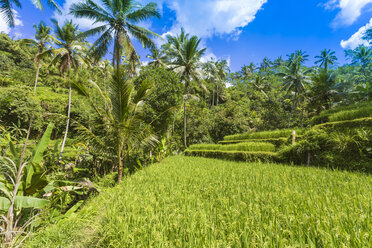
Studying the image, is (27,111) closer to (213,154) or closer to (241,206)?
(213,154)

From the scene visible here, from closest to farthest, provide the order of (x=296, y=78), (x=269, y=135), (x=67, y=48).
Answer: (x=269, y=135) < (x=67, y=48) < (x=296, y=78)

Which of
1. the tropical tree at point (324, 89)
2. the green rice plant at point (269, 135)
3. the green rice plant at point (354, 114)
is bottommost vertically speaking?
the green rice plant at point (269, 135)

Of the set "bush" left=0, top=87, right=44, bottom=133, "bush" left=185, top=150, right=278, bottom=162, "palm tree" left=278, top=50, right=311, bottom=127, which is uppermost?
"palm tree" left=278, top=50, right=311, bottom=127

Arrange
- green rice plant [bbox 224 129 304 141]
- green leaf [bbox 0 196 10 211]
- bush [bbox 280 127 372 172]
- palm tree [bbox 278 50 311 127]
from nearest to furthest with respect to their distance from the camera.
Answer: green leaf [bbox 0 196 10 211] → bush [bbox 280 127 372 172] → green rice plant [bbox 224 129 304 141] → palm tree [bbox 278 50 311 127]

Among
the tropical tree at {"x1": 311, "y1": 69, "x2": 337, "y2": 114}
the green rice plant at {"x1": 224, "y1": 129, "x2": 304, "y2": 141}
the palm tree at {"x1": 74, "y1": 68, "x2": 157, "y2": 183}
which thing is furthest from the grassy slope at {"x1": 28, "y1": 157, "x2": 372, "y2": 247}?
the tropical tree at {"x1": 311, "y1": 69, "x2": 337, "y2": 114}

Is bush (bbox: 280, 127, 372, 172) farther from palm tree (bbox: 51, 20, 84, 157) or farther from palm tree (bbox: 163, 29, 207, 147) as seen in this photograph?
palm tree (bbox: 51, 20, 84, 157)

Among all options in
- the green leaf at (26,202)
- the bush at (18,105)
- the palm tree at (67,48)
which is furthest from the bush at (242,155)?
the bush at (18,105)

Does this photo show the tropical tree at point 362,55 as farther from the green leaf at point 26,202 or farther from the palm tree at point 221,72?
the green leaf at point 26,202

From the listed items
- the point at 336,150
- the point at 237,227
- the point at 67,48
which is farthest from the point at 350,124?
the point at 67,48

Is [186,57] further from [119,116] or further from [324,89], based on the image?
[324,89]

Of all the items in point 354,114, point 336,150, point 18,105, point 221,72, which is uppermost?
point 221,72

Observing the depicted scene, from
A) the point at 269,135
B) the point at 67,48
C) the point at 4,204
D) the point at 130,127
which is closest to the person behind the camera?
the point at 4,204

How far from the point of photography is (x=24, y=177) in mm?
2648

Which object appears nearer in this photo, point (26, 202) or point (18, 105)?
point (26, 202)
